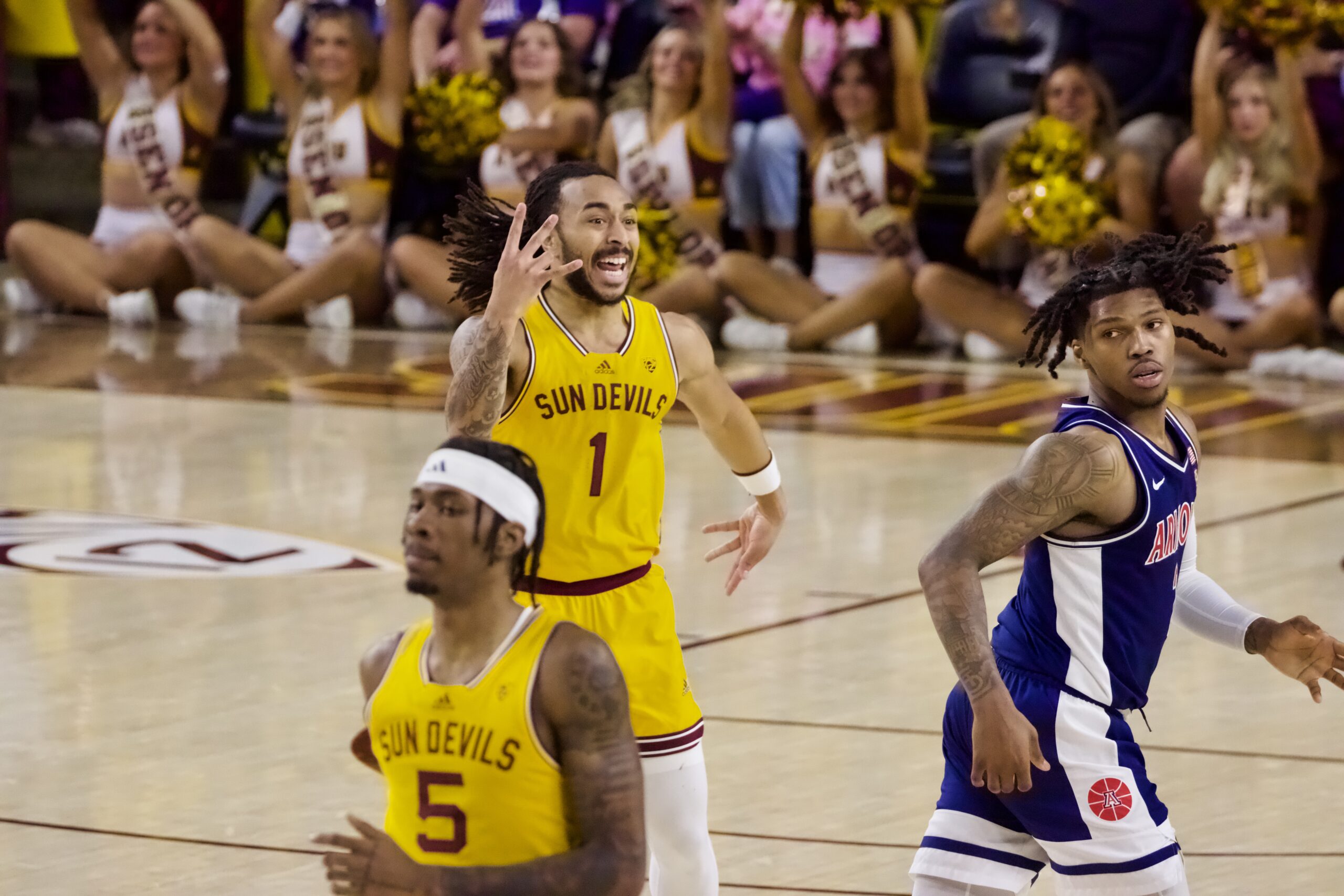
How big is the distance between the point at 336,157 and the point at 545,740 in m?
12.0

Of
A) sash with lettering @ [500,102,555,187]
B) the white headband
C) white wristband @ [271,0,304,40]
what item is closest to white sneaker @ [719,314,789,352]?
sash with lettering @ [500,102,555,187]

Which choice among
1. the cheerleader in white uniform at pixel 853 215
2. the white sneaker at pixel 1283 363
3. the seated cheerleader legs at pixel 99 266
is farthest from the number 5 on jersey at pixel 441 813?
the seated cheerleader legs at pixel 99 266

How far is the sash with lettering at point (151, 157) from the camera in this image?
1507cm

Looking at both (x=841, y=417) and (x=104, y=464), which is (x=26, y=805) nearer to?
(x=104, y=464)

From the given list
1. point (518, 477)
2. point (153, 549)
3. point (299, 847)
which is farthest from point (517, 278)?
point (153, 549)

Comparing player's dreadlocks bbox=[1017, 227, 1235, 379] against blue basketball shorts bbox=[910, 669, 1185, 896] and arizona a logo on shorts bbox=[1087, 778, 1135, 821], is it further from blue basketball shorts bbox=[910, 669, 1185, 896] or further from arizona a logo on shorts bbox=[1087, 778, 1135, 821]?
arizona a logo on shorts bbox=[1087, 778, 1135, 821]

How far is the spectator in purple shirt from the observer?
14719 mm

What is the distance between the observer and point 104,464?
9.89 m

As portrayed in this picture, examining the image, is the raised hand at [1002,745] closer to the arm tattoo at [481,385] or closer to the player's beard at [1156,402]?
the player's beard at [1156,402]

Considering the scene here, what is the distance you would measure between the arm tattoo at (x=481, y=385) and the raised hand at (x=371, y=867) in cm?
136

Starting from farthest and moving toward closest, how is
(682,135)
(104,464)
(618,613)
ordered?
(682,135)
(104,464)
(618,613)

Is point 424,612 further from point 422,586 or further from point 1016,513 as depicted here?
point 422,586

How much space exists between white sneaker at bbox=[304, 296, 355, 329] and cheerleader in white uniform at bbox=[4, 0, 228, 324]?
114 cm

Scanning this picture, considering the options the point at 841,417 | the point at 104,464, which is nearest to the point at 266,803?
the point at 104,464
